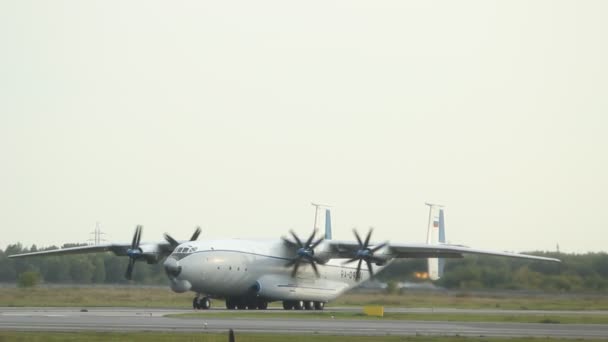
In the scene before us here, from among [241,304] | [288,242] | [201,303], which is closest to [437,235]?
[288,242]

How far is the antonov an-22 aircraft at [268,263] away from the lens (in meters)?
50.2

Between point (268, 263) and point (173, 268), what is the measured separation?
23.3ft

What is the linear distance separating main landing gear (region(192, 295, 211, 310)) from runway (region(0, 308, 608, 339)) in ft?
40.0

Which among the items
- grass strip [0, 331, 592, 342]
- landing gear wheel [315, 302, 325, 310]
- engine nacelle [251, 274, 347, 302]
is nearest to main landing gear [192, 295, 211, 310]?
engine nacelle [251, 274, 347, 302]

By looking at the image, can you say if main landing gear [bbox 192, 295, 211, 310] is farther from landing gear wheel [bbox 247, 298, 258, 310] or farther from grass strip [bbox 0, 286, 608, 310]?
landing gear wheel [bbox 247, 298, 258, 310]

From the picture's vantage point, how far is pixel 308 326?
3434cm

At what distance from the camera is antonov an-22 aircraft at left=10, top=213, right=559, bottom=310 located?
165 feet

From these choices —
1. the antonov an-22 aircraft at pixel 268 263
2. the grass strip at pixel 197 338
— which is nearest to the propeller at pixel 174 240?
the antonov an-22 aircraft at pixel 268 263

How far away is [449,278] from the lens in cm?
6109

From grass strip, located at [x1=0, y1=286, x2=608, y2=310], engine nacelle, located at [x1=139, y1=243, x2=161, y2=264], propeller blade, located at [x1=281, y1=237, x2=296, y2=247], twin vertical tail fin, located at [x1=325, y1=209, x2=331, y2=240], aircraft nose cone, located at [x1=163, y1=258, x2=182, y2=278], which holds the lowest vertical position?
grass strip, located at [x1=0, y1=286, x2=608, y2=310]

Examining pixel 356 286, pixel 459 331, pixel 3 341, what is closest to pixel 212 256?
pixel 356 286

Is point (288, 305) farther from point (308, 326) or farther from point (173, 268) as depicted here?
point (308, 326)

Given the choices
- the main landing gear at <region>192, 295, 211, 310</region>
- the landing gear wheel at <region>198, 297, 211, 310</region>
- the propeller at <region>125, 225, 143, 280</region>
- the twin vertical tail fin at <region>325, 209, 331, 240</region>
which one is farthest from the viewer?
the twin vertical tail fin at <region>325, 209, 331, 240</region>

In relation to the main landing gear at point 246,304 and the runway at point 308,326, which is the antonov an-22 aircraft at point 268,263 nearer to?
the main landing gear at point 246,304
